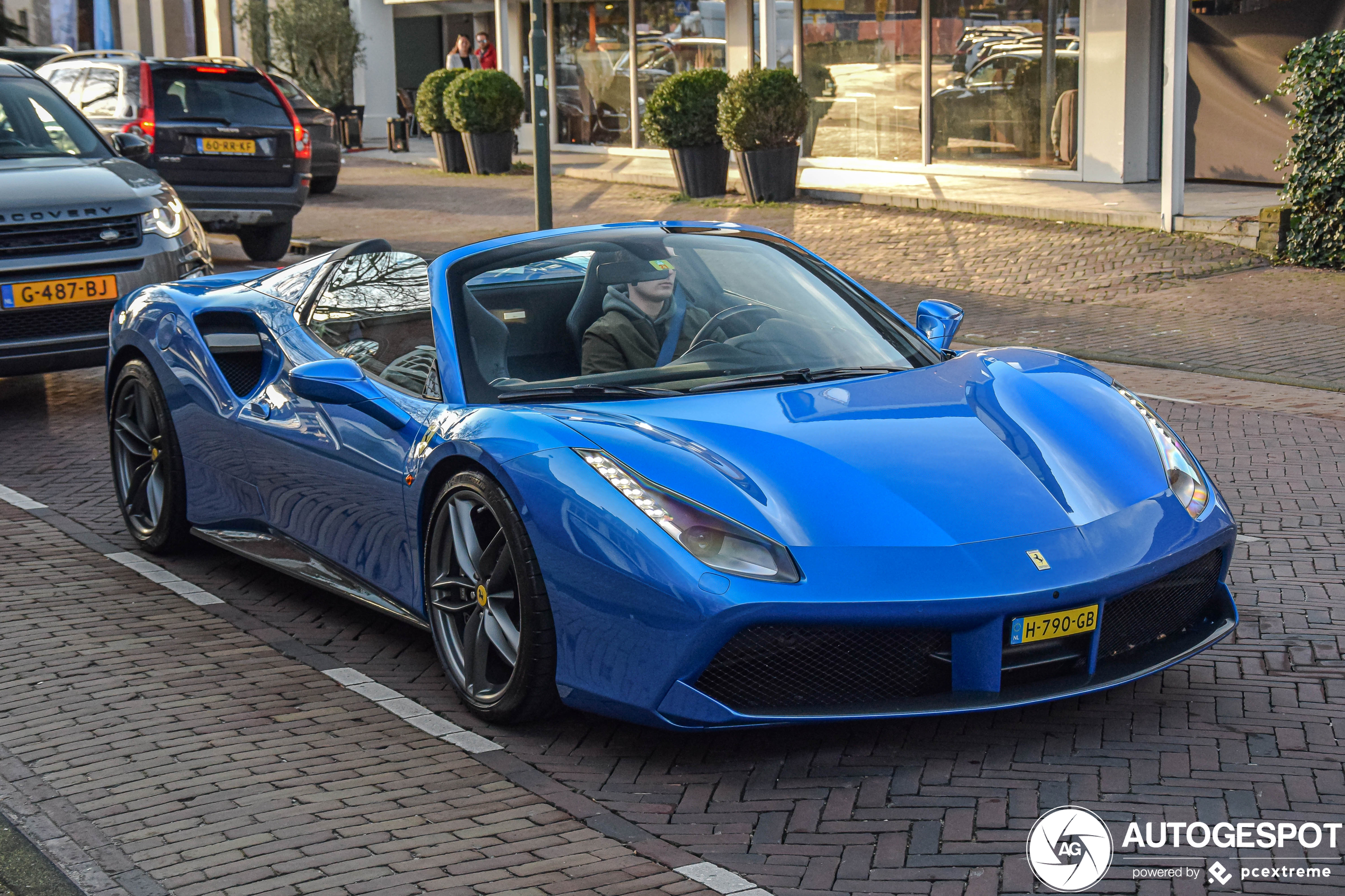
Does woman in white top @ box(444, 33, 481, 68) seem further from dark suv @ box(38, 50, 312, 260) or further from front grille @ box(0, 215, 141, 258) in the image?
front grille @ box(0, 215, 141, 258)

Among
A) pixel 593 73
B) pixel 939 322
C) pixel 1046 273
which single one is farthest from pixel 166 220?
pixel 593 73

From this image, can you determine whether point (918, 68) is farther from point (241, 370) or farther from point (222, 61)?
point (241, 370)

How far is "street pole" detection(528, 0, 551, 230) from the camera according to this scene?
13531 mm

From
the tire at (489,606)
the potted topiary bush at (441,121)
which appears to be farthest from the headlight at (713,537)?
the potted topiary bush at (441,121)

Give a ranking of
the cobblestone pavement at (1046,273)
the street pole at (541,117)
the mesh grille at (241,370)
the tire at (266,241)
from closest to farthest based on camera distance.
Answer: the mesh grille at (241,370) → the cobblestone pavement at (1046,273) → the street pole at (541,117) → the tire at (266,241)

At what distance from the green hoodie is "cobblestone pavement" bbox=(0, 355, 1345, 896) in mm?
1082

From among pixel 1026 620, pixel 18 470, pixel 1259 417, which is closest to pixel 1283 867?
pixel 1026 620

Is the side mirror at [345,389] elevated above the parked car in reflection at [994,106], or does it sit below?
below

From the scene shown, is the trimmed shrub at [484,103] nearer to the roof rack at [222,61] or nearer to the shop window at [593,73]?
the shop window at [593,73]

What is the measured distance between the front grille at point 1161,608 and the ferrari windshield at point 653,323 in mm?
1155

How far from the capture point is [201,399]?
5.74 metres

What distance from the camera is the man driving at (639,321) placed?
4.75 metres

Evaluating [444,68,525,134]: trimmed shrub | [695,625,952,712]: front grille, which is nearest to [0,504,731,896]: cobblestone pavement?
[695,625,952,712]: front grille

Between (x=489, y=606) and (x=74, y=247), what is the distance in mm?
5524
